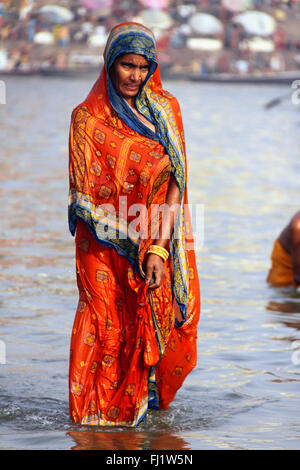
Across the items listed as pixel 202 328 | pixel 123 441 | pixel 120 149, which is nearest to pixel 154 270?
pixel 120 149

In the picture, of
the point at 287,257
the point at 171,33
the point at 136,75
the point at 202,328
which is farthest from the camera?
the point at 171,33

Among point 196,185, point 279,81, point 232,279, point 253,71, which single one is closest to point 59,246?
point 232,279

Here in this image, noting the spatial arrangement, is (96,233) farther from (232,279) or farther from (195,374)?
(232,279)

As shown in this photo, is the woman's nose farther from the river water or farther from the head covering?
the river water

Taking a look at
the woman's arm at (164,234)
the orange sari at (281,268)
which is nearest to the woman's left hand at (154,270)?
the woman's arm at (164,234)

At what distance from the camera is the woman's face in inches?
154

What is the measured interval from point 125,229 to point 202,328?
7.34 ft

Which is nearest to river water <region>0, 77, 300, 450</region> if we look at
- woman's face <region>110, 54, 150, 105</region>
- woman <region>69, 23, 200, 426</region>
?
woman <region>69, 23, 200, 426</region>

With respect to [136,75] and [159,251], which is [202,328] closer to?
[159,251]

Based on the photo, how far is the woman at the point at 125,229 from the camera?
12.9ft

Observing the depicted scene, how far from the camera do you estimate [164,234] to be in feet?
13.1

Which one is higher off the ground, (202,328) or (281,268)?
(281,268)

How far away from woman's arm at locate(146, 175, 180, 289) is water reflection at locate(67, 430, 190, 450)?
2.00 feet

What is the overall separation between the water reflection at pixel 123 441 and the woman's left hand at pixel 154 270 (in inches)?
23.9
